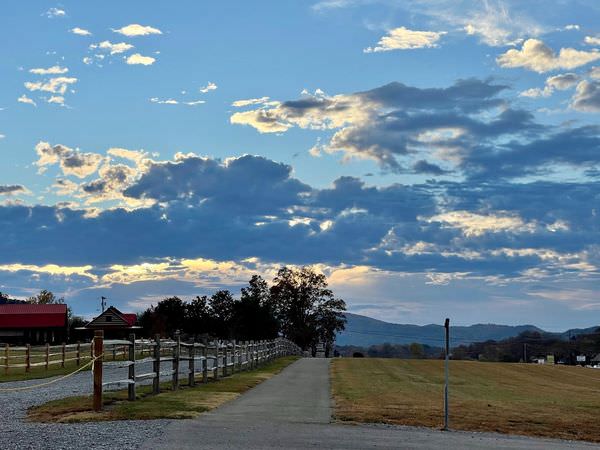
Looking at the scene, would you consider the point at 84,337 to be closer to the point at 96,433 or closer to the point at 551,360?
the point at 551,360

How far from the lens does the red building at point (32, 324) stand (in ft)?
334

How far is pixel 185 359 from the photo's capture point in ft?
84.0

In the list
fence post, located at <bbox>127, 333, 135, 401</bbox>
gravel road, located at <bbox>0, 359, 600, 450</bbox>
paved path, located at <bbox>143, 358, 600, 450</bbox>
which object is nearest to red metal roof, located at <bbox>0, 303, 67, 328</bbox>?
gravel road, located at <bbox>0, 359, 600, 450</bbox>

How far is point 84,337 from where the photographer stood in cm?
11200

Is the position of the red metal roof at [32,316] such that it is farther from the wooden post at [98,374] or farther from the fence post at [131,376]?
the wooden post at [98,374]

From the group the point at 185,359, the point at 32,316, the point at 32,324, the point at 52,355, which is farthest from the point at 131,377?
the point at 32,316

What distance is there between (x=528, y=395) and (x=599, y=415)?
9358 millimetres

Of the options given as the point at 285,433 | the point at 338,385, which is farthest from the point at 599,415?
the point at 285,433

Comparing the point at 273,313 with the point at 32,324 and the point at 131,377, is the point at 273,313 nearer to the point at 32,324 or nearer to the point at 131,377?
the point at 32,324

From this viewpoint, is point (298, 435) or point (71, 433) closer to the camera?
point (71, 433)

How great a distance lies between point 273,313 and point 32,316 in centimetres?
3856

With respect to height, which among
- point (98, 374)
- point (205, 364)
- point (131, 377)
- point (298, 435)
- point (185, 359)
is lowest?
point (298, 435)

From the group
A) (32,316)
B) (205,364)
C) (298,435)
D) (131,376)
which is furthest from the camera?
(32,316)

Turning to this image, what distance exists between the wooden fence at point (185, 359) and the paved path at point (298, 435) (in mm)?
2482
